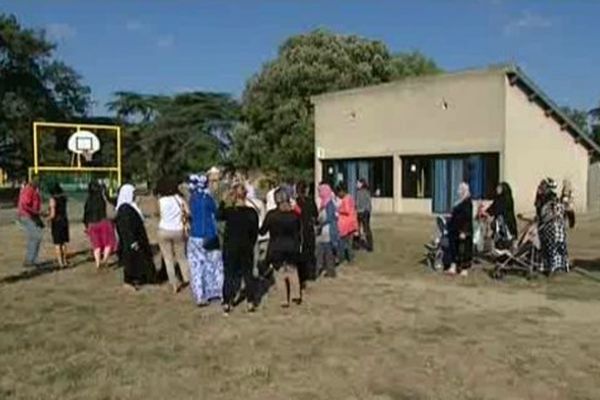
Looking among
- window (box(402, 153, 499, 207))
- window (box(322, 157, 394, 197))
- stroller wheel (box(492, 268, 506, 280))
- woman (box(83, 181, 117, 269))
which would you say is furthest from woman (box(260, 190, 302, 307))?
window (box(322, 157, 394, 197))

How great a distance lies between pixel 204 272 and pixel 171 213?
4.63ft

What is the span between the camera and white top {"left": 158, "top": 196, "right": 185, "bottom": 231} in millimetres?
12781

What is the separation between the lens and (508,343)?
9125 millimetres

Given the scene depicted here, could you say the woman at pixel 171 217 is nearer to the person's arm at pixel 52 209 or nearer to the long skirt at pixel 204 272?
the long skirt at pixel 204 272

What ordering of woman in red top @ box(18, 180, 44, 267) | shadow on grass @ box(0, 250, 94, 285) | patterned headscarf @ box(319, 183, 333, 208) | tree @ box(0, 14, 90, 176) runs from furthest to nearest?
tree @ box(0, 14, 90, 176) < woman in red top @ box(18, 180, 44, 267) < patterned headscarf @ box(319, 183, 333, 208) < shadow on grass @ box(0, 250, 94, 285)

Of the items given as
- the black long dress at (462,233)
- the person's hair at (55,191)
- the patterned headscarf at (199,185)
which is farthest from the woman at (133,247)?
the black long dress at (462,233)

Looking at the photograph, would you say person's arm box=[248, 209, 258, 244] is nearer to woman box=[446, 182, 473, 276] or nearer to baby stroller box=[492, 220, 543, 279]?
woman box=[446, 182, 473, 276]

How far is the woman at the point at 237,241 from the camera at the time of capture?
440 inches

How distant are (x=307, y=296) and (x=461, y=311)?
240 cm

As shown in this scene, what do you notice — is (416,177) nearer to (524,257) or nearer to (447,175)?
(447,175)

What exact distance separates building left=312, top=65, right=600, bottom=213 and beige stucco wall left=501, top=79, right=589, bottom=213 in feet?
0.12

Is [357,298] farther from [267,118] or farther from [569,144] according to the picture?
[267,118]

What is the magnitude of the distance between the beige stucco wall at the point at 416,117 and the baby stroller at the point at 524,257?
17.4 meters

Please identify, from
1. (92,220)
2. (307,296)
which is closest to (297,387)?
(307,296)
